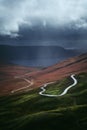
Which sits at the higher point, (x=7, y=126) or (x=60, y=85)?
(x=60, y=85)

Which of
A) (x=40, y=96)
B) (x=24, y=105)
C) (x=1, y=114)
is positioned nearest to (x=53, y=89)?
(x=40, y=96)

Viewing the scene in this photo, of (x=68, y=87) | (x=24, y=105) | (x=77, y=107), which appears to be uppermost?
(x=68, y=87)

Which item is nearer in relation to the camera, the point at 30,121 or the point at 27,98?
the point at 30,121

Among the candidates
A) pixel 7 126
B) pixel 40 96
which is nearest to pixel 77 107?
pixel 7 126

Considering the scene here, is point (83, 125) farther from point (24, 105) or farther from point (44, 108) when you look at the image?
point (24, 105)

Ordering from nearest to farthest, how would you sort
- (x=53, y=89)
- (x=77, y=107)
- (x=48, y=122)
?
(x=48, y=122) → (x=77, y=107) → (x=53, y=89)

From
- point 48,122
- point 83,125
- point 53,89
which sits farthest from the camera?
point 53,89

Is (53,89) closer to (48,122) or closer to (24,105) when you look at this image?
(24,105)
